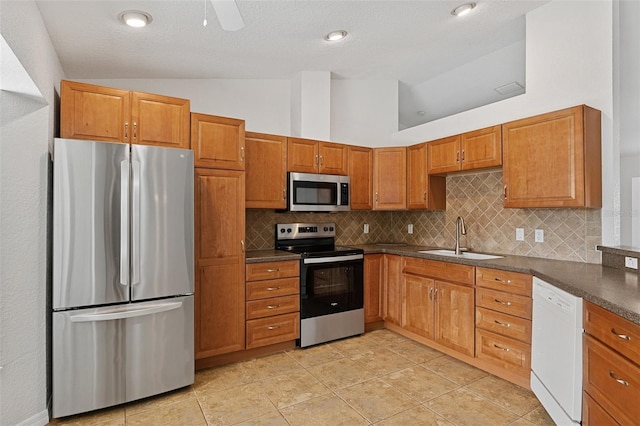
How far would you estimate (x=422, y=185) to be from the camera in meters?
3.85

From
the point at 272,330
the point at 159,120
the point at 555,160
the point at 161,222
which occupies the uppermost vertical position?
the point at 159,120

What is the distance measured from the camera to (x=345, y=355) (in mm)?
3197

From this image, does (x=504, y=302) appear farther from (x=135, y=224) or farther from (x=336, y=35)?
(x=135, y=224)

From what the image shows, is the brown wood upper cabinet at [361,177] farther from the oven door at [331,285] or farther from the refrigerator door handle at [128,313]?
the refrigerator door handle at [128,313]

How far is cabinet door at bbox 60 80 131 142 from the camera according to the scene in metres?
2.38

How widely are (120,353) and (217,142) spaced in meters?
1.72

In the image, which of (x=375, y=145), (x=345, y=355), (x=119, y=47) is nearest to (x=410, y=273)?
(x=345, y=355)

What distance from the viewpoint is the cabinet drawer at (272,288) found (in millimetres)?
3102

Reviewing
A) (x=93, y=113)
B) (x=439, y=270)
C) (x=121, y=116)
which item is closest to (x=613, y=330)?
(x=439, y=270)

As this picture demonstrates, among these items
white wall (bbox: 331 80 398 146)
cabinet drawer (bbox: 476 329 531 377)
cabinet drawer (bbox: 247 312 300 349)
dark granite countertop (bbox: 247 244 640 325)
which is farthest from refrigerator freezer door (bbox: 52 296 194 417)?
white wall (bbox: 331 80 398 146)

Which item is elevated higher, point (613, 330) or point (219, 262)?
point (219, 262)

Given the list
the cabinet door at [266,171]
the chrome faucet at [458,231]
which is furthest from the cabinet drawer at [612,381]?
the cabinet door at [266,171]

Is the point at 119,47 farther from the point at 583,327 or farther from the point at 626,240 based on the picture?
the point at 626,240

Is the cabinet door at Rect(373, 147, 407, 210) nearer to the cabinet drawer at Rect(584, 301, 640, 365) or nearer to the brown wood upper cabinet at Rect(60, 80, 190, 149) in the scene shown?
the brown wood upper cabinet at Rect(60, 80, 190, 149)
